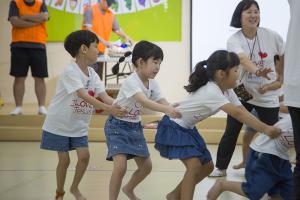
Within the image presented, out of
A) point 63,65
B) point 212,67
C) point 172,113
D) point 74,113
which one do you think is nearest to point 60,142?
point 74,113

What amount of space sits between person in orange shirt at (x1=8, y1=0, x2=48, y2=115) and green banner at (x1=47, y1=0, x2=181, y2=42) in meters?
1.72

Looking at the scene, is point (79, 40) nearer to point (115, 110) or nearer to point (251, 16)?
point (115, 110)

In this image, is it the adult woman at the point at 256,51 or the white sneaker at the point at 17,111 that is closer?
the adult woman at the point at 256,51

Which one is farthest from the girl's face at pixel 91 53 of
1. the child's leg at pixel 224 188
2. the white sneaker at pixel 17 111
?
the white sneaker at pixel 17 111

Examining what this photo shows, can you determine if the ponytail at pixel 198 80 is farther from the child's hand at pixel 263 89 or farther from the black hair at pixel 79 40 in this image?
the child's hand at pixel 263 89

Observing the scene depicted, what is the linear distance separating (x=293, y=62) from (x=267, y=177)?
2.56ft

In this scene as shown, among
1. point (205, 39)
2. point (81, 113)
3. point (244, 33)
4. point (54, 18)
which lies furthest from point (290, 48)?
point (54, 18)

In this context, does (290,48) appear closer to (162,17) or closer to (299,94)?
(299,94)

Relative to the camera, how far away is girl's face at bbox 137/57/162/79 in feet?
10.8

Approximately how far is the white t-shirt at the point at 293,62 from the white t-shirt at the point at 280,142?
0.46 m

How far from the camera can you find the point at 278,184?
3.05 meters

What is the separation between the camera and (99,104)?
3.21m

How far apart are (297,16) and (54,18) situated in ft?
19.3

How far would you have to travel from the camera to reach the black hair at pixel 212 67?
3203 millimetres
